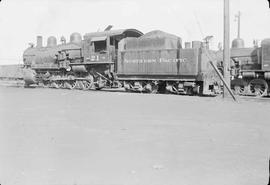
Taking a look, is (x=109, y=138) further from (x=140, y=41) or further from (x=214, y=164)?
(x=140, y=41)

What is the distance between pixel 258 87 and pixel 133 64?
7.00m

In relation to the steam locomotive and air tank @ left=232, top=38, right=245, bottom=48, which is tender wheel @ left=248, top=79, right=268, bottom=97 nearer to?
the steam locomotive

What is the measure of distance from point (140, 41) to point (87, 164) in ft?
52.3

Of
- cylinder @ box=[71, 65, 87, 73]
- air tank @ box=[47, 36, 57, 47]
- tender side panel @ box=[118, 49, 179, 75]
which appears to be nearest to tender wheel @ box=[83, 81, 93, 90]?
cylinder @ box=[71, 65, 87, 73]

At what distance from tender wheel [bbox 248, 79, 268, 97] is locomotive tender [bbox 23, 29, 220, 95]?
185cm

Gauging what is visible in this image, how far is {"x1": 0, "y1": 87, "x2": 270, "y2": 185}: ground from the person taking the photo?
4.45m

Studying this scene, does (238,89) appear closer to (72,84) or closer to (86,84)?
(86,84)

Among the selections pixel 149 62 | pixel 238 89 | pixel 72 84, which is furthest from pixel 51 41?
pixel 238 89

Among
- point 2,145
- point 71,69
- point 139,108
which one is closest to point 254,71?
point 139,108

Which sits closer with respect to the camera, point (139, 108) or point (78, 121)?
point (78, 121)

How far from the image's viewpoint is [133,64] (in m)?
20.2

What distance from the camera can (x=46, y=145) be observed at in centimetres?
609

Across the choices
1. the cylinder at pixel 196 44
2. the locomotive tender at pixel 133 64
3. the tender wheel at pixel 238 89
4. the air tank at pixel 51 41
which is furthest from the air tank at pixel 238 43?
the air tank at pixel 51 41

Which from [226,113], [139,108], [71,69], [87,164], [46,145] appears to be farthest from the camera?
[71,69]
